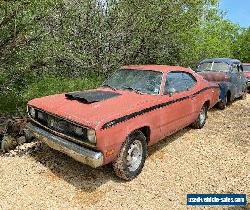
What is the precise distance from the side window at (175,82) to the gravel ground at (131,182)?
1.30 meters

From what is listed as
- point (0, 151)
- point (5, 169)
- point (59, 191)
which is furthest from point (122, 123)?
point (0, 151)

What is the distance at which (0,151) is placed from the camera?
6.98 metres

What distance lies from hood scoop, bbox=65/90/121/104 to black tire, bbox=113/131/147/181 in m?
0.88

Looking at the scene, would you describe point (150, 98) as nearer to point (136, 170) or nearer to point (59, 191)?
point (136, 170)

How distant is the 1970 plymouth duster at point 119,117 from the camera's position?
17.1 ft

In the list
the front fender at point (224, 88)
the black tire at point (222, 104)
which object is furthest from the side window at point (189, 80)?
the black tire at point (222, 104)

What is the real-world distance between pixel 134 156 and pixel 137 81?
1.71 meters

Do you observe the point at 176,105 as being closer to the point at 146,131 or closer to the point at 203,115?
the point at 146,131

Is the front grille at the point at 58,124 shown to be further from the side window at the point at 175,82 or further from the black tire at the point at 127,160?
the side window at the point at 175,82

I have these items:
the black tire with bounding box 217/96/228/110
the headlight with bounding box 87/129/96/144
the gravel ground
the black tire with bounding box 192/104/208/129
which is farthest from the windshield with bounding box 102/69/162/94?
the black tire with bounding box 217/96/228/110

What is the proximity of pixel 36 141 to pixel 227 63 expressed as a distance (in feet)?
25.1

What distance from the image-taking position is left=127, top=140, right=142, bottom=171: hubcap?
19.0 ft

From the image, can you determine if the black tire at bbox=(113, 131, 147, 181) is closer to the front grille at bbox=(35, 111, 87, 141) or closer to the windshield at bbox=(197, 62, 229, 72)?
the front grille at bbox=(35, 111, 87, 141)

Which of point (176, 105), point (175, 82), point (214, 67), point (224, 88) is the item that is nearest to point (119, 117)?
point (176, 105)
